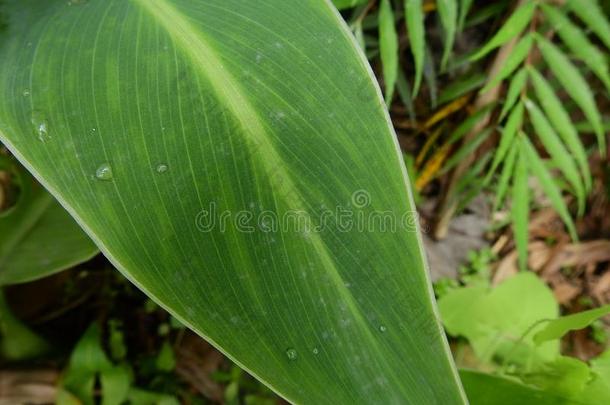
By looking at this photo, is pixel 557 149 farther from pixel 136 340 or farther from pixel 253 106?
pixel 136 340

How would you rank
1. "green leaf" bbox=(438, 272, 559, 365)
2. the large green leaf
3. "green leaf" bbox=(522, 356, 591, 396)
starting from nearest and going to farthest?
the large green leaf, "green leaf" bbox=(522, 356, 591, 396), "green leaf" bbox=(438, 272, 559, 365)

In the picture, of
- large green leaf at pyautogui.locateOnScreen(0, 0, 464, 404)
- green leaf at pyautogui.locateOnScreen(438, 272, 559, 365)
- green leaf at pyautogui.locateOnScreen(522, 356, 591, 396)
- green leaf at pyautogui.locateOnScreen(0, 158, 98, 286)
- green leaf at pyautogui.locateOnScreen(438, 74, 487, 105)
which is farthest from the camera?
green leaf at pyautogui.locateOnScreen(438, 74, 487, 105)

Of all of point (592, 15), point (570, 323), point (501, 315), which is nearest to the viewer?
point (570, 323)

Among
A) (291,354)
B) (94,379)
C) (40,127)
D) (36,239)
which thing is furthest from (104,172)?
(94,379)

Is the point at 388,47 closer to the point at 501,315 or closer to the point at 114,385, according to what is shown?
the point at 501,315

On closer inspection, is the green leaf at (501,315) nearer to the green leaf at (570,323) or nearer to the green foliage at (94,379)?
the green leaf at (570,323)

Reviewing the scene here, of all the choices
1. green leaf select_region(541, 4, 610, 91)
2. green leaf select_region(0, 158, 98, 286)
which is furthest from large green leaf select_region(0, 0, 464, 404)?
Result: green leaf select_region(541, 4, 610, 91)

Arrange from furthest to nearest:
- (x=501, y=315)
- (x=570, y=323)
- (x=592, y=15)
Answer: (x=501, y=315), (x=592, y=15), (x=570, y=323)

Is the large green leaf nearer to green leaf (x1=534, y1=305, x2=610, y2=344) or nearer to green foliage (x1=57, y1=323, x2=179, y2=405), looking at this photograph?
green leaf (x1=534, y1=305, x2=610, y2=344)

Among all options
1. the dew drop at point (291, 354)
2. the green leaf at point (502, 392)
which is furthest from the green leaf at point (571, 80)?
the dew drop at point (291, 354)
